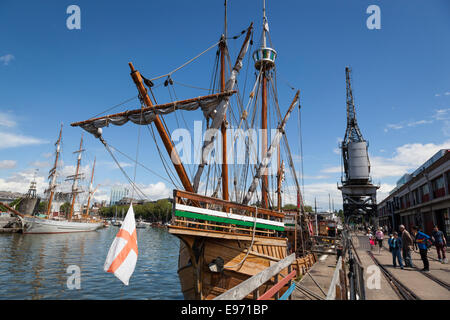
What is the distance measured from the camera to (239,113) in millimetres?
19250

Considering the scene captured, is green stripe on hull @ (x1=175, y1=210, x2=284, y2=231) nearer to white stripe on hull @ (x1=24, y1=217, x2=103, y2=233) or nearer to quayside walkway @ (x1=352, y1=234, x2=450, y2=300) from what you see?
quayside walkway @ (x1=352, y1=234, x2=450, y2=300)

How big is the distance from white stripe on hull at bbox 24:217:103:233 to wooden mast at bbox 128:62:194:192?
5498cm

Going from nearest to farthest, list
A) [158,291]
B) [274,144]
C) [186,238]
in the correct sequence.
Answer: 1. [186,238]
2. [158,291]
3. [274,144]

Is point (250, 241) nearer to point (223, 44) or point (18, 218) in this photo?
point (223, 44)

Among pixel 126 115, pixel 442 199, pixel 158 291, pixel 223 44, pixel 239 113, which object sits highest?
pixel 223 44

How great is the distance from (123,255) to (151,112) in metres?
8.54

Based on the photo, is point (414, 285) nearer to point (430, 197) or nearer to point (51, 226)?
point (430, 197)

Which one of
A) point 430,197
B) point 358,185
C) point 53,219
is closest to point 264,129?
point 430,197

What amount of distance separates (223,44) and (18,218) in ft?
190

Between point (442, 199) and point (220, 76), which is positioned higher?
point (220, 76)

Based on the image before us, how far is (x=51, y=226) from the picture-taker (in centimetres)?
5538
